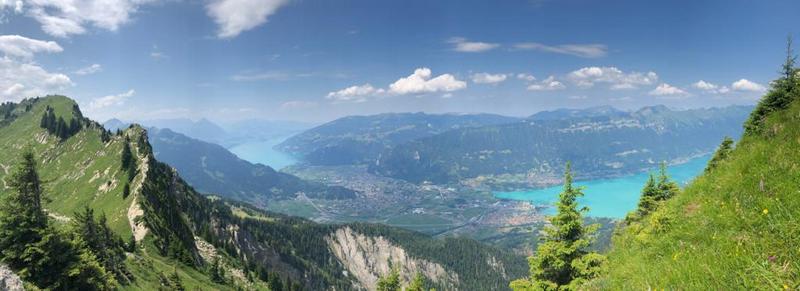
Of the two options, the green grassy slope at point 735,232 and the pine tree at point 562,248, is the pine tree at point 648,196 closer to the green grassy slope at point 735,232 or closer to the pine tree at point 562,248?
the pine tree at point 562,248

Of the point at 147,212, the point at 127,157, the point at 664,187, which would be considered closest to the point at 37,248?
the point at 664,187

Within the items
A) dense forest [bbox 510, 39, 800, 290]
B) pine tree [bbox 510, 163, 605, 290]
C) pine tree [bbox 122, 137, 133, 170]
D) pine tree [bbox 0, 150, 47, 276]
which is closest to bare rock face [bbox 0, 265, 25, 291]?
pine tree [bbox 0, 150, 47, 276]

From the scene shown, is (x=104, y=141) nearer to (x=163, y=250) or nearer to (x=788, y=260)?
(x=163, y=250)

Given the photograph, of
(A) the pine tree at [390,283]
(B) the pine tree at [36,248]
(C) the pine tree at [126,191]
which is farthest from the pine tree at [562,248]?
(C) the pine tree at [126,191]

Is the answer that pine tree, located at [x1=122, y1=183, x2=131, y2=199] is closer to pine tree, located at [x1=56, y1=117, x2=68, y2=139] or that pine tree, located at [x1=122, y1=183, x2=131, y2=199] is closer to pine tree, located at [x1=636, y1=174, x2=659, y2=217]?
pine tree, located at [x1=636, y1=174, x2=659, y2=217]

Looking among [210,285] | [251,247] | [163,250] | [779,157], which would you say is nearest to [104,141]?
[251,247]

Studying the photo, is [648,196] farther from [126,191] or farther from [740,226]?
[126,191]
